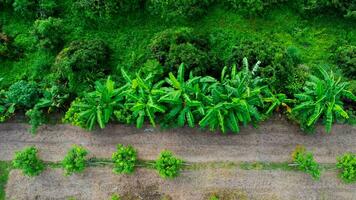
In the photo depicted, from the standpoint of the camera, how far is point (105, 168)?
713 inches

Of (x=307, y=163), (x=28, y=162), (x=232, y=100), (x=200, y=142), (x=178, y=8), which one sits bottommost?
(x=28, y=162)

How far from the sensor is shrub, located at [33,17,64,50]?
756 inches

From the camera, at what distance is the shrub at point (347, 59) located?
18614mm

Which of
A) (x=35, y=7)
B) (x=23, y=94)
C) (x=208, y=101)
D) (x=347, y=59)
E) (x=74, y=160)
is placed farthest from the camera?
(x=35, y=7)

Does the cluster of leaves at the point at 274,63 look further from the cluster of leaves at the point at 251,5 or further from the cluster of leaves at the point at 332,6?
the cluster of leaves at the point at 332,6

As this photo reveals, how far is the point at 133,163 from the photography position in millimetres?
17641

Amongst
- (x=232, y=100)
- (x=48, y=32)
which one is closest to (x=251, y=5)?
(x=232, y=100)

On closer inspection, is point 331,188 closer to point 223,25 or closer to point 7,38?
point 223,25

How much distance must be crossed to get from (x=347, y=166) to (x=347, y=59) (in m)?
5.16

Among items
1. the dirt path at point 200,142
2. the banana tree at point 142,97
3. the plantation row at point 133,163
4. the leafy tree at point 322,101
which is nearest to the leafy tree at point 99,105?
the banana tree at point 142,97

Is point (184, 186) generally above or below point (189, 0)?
below

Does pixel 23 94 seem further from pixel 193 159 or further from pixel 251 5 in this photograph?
pixel 251 5

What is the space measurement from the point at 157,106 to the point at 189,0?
236 inches

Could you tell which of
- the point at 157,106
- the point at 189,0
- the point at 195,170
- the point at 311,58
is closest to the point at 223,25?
the point at 189,0
